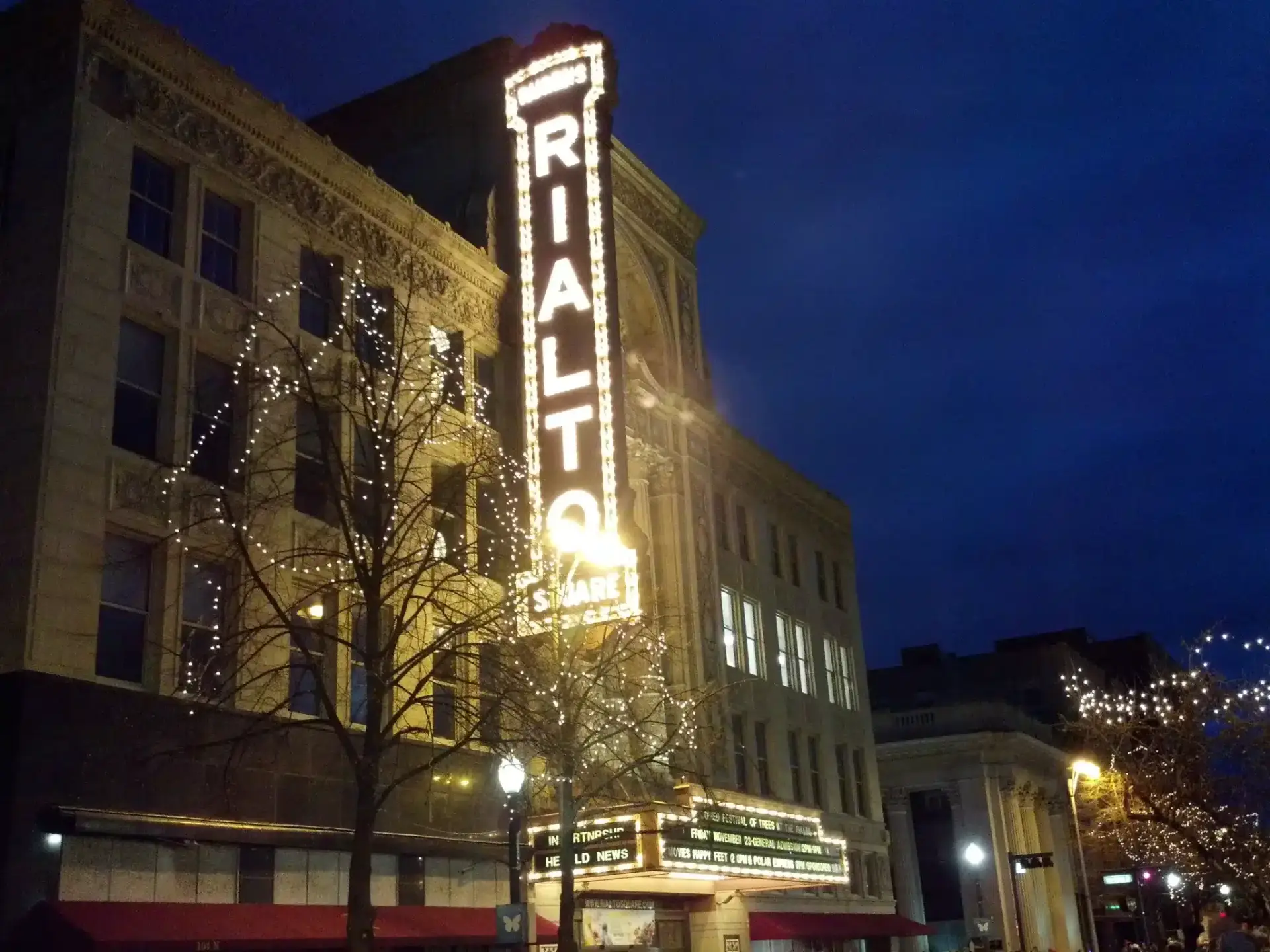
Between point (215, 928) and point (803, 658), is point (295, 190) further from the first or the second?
point (803, 658)

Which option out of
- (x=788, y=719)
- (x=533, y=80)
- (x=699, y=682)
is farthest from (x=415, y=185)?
(x=788, y=719)

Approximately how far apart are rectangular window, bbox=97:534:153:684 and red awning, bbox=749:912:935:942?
64.1ft

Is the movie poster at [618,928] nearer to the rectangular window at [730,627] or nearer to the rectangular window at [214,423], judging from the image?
the rectangular window at [730,627]

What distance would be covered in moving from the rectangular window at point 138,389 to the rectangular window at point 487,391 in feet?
26.7

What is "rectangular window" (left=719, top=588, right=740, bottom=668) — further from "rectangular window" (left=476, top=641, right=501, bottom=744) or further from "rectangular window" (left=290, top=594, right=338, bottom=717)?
"rectangular window" (left=290, top=594, right=338, bottom=717)

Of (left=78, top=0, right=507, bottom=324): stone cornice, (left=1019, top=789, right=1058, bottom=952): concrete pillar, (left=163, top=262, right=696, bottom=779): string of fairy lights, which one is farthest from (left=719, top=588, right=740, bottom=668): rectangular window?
(left=1019, top=789, right=1058, bottom=952): concrete pillar

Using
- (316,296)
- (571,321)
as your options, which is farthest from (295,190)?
(571,321)

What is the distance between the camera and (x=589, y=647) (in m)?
26.3

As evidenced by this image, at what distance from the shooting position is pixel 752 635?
37562 mm

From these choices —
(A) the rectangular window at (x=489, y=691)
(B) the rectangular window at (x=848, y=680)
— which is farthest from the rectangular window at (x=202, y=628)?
(B) the rectangular window at (x=848, y=680)

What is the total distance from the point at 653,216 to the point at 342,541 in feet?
59.0

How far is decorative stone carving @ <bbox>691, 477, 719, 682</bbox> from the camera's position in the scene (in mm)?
33438

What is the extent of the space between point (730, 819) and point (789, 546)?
613 inches

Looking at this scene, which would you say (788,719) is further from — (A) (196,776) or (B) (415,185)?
(A) (196,776)
